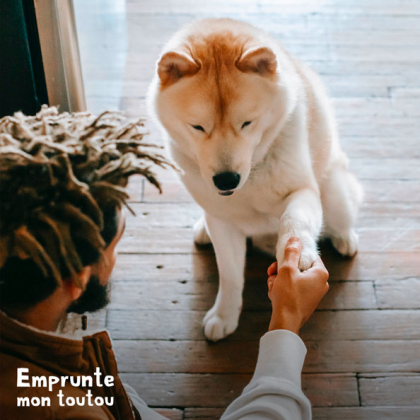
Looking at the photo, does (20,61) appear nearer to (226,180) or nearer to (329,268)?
(226,180)

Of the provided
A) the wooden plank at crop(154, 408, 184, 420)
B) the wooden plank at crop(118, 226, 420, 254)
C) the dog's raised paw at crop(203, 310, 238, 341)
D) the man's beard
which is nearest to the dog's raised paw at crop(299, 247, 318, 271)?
the man's beard

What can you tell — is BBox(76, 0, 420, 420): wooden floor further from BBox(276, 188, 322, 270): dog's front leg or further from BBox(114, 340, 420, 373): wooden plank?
BBox(276, 188, 322, 270): dog's front leg

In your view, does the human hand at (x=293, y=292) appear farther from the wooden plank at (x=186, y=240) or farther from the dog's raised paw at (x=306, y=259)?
the wooden plank at (x=186, y=240)

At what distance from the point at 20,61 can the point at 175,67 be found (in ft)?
3.03

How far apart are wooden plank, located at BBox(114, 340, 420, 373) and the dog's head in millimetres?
712

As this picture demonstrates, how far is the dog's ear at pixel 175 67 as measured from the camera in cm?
135

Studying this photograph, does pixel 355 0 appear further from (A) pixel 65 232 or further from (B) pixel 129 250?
(A) pixel 65 232

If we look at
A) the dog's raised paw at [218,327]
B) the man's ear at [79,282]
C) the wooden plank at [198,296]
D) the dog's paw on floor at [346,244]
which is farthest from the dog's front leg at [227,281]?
the man's ear at [79,282]

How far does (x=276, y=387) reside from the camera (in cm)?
102

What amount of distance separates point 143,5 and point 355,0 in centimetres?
141

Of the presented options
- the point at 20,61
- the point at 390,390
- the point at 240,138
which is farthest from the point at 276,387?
the point at 20,61

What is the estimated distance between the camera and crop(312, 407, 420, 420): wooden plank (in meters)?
1.70

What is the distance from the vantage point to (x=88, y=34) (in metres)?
2.24

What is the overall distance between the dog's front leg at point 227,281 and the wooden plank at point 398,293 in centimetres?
58
